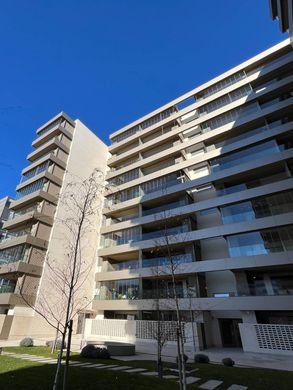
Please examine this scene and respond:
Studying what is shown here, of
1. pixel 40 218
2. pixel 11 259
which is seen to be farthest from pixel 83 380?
pixel 11 259

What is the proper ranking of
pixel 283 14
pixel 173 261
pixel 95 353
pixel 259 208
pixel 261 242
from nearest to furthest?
pixel 95 353
pixel 283 14
pixel 261 242
pixel 259 208
pixel 173 261

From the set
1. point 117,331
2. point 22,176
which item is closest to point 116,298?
point 117,331

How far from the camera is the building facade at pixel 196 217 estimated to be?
1925 centimetres

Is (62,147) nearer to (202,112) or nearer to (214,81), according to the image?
(202,112)

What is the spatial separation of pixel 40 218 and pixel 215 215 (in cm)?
1947

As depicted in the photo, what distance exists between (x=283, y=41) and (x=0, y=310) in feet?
143

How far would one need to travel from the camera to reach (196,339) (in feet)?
58.3

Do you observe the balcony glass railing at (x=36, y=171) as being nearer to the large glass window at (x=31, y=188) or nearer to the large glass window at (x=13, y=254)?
the large glass window at (x=31, y=188)

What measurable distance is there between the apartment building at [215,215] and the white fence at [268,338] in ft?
0.32

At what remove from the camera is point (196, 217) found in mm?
25844

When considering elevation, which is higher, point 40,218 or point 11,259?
point 40,218

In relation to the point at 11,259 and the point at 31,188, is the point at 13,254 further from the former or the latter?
the point at 31,188

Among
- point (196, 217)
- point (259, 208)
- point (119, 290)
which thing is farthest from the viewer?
point (119, 290)

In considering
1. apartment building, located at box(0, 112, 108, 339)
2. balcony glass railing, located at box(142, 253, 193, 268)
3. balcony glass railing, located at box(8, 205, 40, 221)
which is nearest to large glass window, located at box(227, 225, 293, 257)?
balcony glass railing, located at box(142, 253, 193, 268)
